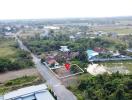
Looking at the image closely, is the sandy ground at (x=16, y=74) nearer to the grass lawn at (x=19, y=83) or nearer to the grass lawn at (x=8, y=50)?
the grass lawn at (x=19, y=83)

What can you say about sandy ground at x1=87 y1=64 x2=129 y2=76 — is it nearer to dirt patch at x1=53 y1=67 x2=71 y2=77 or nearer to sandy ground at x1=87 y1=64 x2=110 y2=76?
sandy ground at x1=87 y1=64 x2=110 y2=76

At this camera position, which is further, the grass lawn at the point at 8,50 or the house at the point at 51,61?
the grass lawn at the point at 8,50

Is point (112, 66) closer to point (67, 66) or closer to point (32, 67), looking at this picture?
→ point (67, 66)

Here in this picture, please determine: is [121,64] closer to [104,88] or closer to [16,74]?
[104,88]

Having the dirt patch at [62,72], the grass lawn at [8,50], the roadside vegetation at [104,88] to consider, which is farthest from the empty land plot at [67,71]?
the grass lawn at [8,50]

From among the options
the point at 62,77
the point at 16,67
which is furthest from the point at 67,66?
the point at 16,67

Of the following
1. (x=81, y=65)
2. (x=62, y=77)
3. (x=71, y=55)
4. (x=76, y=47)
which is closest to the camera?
(x=62, y=77)

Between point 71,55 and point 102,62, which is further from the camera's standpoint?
point 71,55

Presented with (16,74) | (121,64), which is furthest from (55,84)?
(121,64)
